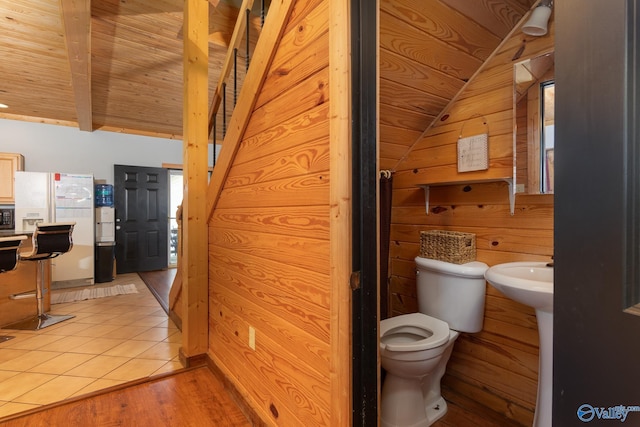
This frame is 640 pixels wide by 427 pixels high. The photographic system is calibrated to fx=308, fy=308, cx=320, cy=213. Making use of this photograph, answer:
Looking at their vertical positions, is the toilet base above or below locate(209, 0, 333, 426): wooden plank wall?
below

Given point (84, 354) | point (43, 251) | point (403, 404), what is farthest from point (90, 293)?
point (403, 404)

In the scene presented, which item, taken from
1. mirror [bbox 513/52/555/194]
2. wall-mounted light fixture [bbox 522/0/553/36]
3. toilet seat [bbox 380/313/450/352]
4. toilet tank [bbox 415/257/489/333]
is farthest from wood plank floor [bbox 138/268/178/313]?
wall-mounted light fixture [bbox 522/0/553/36]

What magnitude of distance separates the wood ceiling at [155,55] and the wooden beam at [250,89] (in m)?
0.47

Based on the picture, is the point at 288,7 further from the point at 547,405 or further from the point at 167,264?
the point at 167,264

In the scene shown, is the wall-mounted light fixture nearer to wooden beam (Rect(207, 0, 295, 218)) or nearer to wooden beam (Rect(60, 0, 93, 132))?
wooden beam (Rect(207, 0, 295, 218))

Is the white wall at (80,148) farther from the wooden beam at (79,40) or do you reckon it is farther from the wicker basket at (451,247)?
the wicker basket at (451,247)

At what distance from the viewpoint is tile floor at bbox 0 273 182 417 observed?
1899 mm

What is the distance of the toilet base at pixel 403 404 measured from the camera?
1570mm

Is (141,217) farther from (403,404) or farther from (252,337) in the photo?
(403,404)

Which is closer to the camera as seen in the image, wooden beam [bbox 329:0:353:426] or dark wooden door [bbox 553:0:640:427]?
dark wooden door [bbox 553:0:640:427]

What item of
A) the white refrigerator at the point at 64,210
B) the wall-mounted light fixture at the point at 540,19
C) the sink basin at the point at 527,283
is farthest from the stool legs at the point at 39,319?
the wall-mounted light fixture at the point at 540,19

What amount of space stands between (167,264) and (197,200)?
4105 millimetres

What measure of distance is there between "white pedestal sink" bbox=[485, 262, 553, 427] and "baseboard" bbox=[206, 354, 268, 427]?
1.24 m

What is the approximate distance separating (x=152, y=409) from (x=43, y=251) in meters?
2.14
